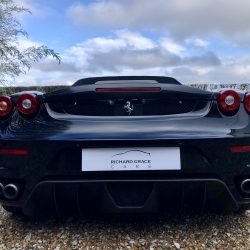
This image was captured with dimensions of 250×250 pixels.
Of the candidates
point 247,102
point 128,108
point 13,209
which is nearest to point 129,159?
point 128,108

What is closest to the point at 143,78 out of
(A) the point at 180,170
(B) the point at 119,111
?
(B) the point at 119,111

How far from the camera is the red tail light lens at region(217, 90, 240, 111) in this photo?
223 cm

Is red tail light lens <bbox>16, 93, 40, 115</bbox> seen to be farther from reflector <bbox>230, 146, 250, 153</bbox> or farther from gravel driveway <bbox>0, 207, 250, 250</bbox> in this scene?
reflector <bbox>230, 146, 250, 153</bbox>

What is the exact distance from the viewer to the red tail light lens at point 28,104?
2264mm

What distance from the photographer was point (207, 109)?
2248mm

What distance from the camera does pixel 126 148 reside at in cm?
210

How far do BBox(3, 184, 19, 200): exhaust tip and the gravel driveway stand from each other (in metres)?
0.35

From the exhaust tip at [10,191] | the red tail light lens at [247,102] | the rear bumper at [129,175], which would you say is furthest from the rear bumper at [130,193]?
the red tail light lens at [247,102]

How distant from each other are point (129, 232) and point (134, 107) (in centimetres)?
88

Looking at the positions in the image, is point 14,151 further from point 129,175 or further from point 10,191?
point 129,175

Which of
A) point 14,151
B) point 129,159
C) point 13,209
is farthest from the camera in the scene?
A: point 13,209

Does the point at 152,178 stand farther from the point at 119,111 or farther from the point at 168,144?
the point at 119,111

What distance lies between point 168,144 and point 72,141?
594 mm

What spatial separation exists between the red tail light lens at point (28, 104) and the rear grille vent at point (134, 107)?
0.19 metres
